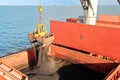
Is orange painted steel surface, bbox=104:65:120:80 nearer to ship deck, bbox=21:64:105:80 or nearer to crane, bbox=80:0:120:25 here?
ship deck, bbox=21:64:105:80

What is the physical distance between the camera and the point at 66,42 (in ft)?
44.4

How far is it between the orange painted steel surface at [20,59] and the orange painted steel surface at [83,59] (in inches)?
72.2

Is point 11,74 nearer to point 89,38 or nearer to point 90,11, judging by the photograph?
point 89,38

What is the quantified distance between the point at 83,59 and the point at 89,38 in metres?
1.52

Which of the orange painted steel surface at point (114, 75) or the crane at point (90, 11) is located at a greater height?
the crane at point (90, 11)

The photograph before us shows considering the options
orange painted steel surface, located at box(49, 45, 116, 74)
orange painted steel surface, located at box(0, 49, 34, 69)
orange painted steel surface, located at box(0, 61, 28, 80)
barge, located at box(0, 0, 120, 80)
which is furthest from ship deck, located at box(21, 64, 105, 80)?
orange painted steel surface, located at box(0, 61, 28, 80)

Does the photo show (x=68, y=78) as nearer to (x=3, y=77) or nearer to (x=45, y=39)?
(x=45, y=39)

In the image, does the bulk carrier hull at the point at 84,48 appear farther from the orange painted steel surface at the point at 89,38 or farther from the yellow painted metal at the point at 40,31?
the yellow painted metal at the point at 40,31

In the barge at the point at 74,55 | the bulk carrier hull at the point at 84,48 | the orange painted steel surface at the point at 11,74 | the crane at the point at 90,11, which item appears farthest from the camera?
the crane at the point at 90,11

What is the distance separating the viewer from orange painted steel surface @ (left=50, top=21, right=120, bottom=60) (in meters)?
11.0

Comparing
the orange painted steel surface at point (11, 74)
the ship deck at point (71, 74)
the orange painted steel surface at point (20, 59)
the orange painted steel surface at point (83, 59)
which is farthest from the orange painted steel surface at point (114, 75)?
the orange painted steel surface at point (20, 59)

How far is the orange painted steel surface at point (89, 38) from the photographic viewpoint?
36.2 feet

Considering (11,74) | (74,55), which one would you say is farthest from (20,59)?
(74,55)

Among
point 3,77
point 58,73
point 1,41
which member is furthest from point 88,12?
point 1,41
